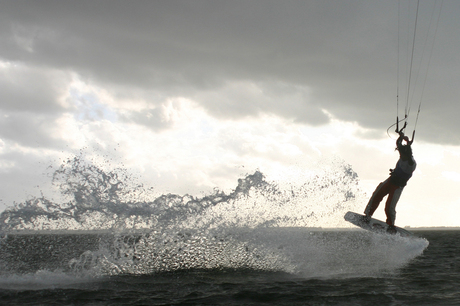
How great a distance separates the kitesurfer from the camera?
15.2 metres

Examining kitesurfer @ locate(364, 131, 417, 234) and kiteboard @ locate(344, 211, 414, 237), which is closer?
kitesurfer @ locate(364, 131, 417, 234)

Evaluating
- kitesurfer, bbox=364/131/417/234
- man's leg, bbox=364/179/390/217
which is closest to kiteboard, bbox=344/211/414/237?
kitesurfer, bbox=364/131/417/234

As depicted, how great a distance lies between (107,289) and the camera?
12.0 metres

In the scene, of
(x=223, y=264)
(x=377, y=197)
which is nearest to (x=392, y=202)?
(x=377, y=197)

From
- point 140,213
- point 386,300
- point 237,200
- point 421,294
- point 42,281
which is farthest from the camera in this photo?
point 237,200

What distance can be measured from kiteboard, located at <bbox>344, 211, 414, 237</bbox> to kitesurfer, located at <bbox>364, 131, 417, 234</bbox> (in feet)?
0.57

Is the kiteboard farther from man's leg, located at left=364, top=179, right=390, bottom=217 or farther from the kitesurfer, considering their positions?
man's leg, located at left=364, top=179, right=390, bottom=217

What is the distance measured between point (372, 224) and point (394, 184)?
2.00 m

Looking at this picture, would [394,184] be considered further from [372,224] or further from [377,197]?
[372,224]

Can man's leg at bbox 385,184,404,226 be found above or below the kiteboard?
above

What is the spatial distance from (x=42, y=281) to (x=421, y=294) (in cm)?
1233

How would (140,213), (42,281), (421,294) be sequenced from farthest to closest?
1. (140,213)
2. (42,281)
3. (421,294)

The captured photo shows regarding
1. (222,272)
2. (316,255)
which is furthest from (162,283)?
(316,255)

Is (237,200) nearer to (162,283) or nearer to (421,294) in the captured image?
(162,283)
